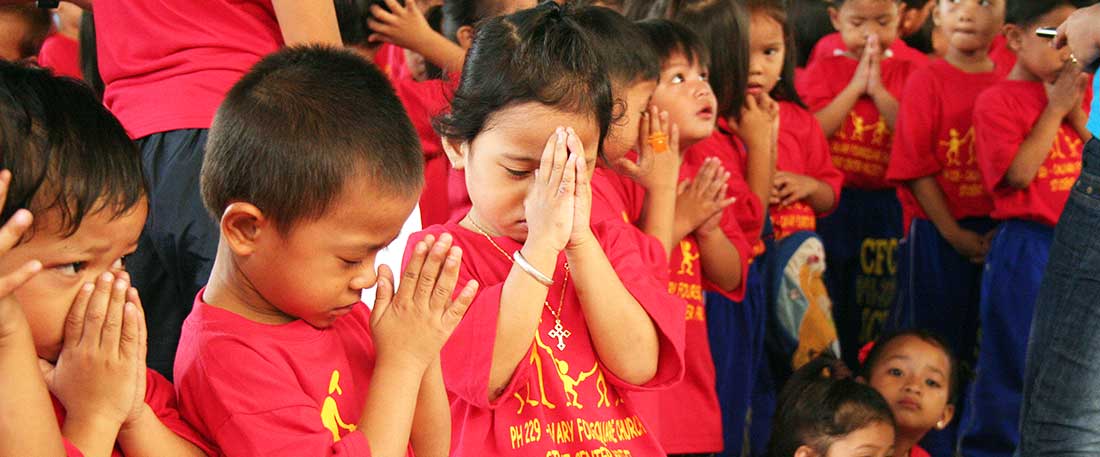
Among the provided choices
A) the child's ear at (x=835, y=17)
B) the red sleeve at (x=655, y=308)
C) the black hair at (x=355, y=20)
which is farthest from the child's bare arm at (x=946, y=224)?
the red sleeve at (x=655, y=308)

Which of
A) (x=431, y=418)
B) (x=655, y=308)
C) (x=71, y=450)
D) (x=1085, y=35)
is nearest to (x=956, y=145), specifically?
(x=1085, y=35)

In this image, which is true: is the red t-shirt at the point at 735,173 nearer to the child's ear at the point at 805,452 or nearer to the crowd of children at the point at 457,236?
the crowd of children at the point at 457,236

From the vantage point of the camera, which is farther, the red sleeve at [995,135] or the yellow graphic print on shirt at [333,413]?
the red sleeve at [995,135]

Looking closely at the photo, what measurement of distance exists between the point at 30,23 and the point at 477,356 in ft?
4.22

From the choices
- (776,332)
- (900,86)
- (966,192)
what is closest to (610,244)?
(776,332)

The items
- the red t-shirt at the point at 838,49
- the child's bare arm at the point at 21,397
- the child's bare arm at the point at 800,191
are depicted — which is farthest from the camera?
the red t-shirt at the point at 838,49

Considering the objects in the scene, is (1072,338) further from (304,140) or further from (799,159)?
(304,140)

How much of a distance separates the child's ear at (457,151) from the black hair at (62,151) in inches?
27.2

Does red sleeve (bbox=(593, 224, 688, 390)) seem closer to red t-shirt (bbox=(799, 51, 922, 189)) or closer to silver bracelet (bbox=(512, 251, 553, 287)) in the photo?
silver bracelet (bbox=(512, 251, 553, 287))

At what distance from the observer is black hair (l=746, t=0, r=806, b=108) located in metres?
3.68

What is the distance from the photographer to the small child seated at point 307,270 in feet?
5.40

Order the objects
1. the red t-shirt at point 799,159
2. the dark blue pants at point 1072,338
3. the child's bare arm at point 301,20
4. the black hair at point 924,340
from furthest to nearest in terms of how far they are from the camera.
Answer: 1. the red t-shirt at point 799,159
2. the black hair at point 924,340
3. the dark blue pants at point 1072,338
4. the child's bare arm at point 301,20

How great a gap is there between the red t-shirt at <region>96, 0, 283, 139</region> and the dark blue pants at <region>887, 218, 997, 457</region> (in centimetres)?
286

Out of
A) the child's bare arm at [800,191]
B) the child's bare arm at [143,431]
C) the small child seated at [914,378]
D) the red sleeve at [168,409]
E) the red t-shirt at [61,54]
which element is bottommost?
the small child seated at [914,378]
